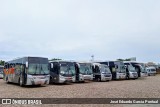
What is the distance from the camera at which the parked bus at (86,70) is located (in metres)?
29.8

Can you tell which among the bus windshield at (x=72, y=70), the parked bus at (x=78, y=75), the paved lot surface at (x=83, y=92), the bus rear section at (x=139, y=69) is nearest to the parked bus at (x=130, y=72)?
the bus rear section at (x=139, y=69)

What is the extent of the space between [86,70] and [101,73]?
103 inches

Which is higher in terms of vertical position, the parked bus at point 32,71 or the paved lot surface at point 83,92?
the parked bus at point 32,71

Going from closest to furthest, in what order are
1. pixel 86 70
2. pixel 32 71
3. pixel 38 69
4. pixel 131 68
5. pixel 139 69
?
pixel 32 71
pixel 38 69
pixel 86 70
pixel 131 68
pixel 139 69

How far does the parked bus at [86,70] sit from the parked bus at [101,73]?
71.9 inches

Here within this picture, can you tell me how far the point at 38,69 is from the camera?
23.4m

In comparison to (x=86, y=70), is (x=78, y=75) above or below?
below

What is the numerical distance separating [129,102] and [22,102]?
5.09m

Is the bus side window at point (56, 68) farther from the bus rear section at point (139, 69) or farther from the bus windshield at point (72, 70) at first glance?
the bus rear section at point (139, 69)

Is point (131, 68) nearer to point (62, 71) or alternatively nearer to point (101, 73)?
point (101, 73)

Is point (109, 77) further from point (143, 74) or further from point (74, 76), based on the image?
point (143, 74)

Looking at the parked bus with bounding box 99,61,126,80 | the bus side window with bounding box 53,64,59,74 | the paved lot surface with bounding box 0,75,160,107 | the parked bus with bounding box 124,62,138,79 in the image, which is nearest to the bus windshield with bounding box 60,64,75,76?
the bus side window with bounding box 53,64,59,74

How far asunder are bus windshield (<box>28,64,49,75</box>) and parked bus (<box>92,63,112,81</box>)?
381 inches

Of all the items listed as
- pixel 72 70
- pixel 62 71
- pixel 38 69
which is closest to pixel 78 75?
pixel 72 70
